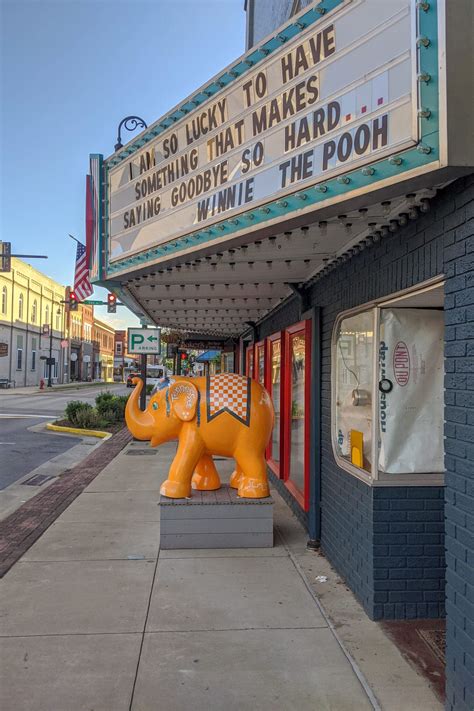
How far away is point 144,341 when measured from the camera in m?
13.5

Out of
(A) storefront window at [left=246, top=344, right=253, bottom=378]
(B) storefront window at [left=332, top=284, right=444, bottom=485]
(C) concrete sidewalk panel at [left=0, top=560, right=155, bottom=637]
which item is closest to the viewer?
(C) concrete sidewalk panel at [left=0, top=560, right=155, bottom=637]

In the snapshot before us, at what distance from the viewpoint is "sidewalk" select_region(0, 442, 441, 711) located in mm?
3023

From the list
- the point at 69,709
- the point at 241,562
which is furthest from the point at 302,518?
the point at 69,709

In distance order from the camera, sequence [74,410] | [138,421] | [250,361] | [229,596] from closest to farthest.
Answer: [229,596], [138,421], [250,361], [74,410]

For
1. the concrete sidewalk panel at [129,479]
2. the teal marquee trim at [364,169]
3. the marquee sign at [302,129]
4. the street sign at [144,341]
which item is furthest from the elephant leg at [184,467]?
the street sign at [144,341]

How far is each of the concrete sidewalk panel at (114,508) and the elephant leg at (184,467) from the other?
1.23m

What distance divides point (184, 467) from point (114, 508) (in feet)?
6.63

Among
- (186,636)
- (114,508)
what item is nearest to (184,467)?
(114,508)

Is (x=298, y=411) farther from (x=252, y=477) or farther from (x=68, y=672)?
(x=68, y=672)


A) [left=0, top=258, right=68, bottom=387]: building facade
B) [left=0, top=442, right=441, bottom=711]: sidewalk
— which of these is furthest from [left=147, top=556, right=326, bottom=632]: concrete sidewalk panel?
[left=0, top=258, right=68, bottom=387]: building facade

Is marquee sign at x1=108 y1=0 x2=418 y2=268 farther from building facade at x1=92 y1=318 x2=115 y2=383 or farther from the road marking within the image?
building facade at x1=92 y1=318 x2=115 y2=383

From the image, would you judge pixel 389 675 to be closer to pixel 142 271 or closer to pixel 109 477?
pixel 142 271

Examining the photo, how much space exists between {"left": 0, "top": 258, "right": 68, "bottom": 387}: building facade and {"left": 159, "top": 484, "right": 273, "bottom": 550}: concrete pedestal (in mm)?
39129

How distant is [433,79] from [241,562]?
426 centimetres
